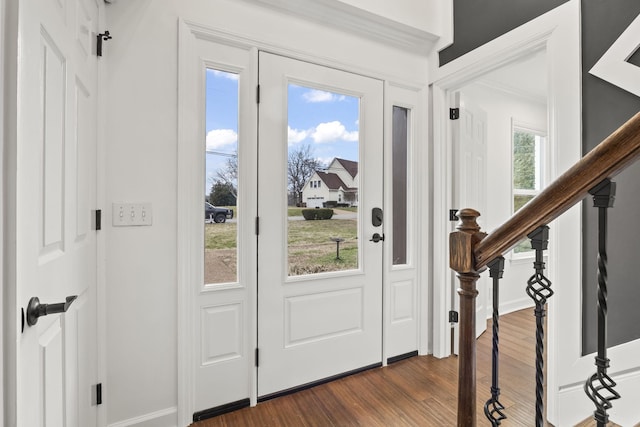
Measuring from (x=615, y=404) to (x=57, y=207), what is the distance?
256 cm

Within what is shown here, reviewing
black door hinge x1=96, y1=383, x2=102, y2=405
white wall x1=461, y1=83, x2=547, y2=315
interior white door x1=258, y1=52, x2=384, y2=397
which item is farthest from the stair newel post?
white wall x1=461, y1=83, x2=547, y2=315

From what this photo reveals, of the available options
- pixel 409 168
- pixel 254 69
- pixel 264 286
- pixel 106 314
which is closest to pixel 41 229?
pixel 106 314

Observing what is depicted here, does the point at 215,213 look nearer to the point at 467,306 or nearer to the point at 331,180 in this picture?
the point at 331,180

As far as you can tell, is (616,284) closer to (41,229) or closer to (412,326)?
(412,326)

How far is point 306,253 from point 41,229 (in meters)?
1.49

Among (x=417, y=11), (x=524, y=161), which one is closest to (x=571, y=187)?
(x=417, y=11)

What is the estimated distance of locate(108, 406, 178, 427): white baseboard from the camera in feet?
5.49

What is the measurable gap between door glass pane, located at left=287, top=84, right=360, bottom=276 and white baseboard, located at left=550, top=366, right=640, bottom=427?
1.38 meters

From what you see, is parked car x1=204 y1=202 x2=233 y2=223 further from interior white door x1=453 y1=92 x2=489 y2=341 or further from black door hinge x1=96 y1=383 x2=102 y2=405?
interior white door x1=453 y1=92 x2=489 y2=341

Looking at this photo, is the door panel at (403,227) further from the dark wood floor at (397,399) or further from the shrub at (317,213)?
the shrub at (317,213)

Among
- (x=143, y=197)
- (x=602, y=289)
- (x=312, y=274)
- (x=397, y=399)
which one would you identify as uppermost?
(x=143, y=197)

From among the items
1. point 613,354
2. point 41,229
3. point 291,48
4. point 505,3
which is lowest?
point 613,354

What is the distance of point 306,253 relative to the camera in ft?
7.18

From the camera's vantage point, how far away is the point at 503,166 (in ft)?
12.1
